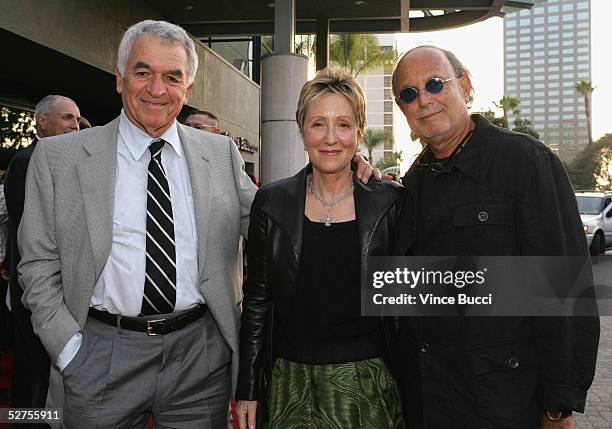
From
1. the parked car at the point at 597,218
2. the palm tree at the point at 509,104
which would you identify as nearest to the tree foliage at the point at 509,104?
the palm tree at the point at 509,104

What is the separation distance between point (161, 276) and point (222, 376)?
581mm

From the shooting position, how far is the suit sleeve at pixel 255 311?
8.19 ft

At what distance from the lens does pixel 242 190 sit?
2746 millimetres

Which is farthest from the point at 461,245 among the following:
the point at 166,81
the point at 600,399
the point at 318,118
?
the point at 600,399

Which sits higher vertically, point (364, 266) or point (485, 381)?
point (364, 266)

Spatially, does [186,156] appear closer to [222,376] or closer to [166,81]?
[166,81]

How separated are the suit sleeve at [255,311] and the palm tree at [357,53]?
32714mm

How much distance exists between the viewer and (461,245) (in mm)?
2174

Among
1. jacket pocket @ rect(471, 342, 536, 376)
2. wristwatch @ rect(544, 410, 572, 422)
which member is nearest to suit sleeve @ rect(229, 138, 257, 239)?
jacket pocket @ rect(471, 342, 536, 376)

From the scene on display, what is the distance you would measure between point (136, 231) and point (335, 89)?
1.06 metres

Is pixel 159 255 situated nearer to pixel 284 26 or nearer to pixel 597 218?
pixel 284 26

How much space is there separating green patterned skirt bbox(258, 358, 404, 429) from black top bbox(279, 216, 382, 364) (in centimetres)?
5

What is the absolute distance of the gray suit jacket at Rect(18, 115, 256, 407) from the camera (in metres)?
2.28

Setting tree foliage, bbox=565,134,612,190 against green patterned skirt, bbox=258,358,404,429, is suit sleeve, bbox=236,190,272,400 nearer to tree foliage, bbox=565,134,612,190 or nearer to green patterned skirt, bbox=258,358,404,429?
green patterned skirt, bbox=258,358,404,429
